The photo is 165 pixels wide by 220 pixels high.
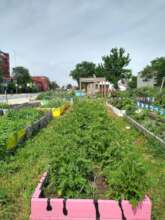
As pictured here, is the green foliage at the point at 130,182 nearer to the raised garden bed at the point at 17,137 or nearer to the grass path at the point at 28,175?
the grass path at the point at 28,175

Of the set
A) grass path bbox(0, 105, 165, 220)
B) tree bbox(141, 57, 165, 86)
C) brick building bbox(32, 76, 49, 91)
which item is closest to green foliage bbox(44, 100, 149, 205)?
grass path bbox(0, 105, 165, 220)

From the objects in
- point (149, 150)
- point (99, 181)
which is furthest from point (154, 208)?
point (149, 150)

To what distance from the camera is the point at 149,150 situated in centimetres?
720

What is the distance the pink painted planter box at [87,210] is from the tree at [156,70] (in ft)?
181

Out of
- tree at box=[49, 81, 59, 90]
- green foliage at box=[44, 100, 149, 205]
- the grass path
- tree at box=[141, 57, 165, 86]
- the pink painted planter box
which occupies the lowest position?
the grass path

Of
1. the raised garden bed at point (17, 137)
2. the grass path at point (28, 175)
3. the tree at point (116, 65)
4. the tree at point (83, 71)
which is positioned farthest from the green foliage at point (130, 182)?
the tree at point (83, 71)

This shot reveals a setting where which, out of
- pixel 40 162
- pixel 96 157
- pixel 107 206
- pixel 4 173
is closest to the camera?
pixel 107 206

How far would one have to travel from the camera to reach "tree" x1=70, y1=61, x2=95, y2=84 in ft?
286

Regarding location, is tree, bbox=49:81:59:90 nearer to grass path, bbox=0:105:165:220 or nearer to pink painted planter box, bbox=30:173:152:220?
grass path, bbox=0:105:165:220

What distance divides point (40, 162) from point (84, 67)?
279 ft

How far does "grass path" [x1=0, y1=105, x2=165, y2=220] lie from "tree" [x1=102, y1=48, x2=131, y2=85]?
37.2 metres

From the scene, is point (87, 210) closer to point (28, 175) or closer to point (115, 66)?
point (28, 175)

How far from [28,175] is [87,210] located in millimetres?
2293

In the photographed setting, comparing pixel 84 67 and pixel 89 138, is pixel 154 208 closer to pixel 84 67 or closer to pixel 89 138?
pixel 89 138
